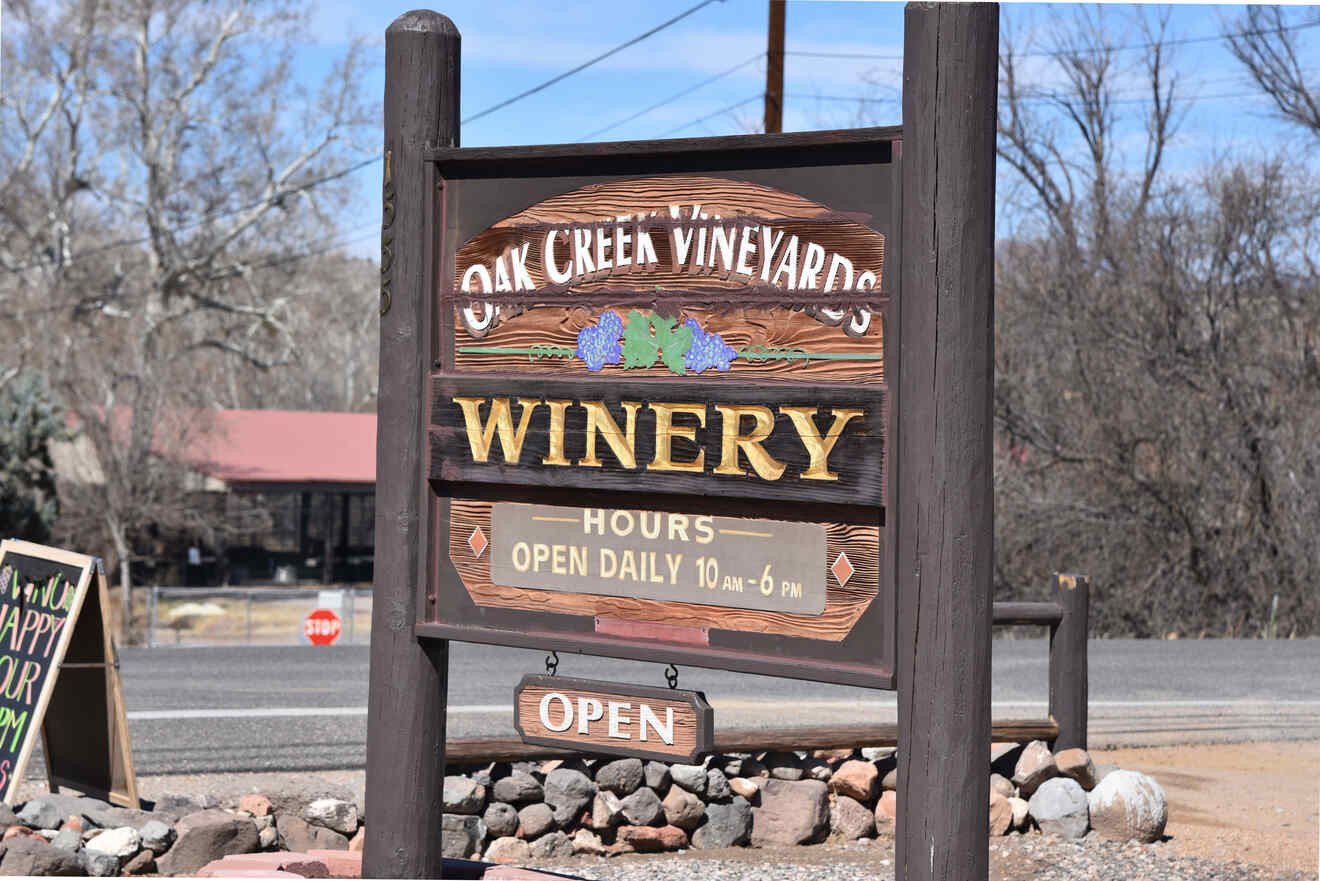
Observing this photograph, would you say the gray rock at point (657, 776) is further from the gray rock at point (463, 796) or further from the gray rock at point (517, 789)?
the gray rock at point (463, 796)

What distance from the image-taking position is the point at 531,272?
14.6 ft

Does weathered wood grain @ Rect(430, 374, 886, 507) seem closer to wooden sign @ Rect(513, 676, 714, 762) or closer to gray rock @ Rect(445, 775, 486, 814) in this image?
wooden sign @ Rect(513, 676, 714, 762)

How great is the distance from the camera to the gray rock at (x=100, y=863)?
625 centimetres

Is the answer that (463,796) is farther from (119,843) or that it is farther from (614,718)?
(614,718)

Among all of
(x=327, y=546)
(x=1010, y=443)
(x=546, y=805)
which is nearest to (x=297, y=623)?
(x=327, y=546)

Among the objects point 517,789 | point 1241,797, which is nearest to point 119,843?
point 517,789

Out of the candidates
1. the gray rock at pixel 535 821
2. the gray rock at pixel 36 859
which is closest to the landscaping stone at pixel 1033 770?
the gray rock at pixel 535 821

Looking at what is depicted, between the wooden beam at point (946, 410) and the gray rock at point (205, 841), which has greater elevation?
the wooden beam at point (946, 410)

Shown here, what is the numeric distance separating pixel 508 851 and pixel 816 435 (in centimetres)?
403

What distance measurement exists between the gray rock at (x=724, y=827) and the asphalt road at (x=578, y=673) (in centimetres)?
295

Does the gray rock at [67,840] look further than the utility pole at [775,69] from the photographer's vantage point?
No

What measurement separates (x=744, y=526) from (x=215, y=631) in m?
27.7

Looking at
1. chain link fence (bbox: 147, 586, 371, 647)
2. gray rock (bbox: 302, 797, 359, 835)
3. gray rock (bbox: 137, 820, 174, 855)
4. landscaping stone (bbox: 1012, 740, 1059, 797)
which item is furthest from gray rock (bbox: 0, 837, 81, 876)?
chain link fence (bbox: 147, 586, 371, 647)

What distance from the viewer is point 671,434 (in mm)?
4203
